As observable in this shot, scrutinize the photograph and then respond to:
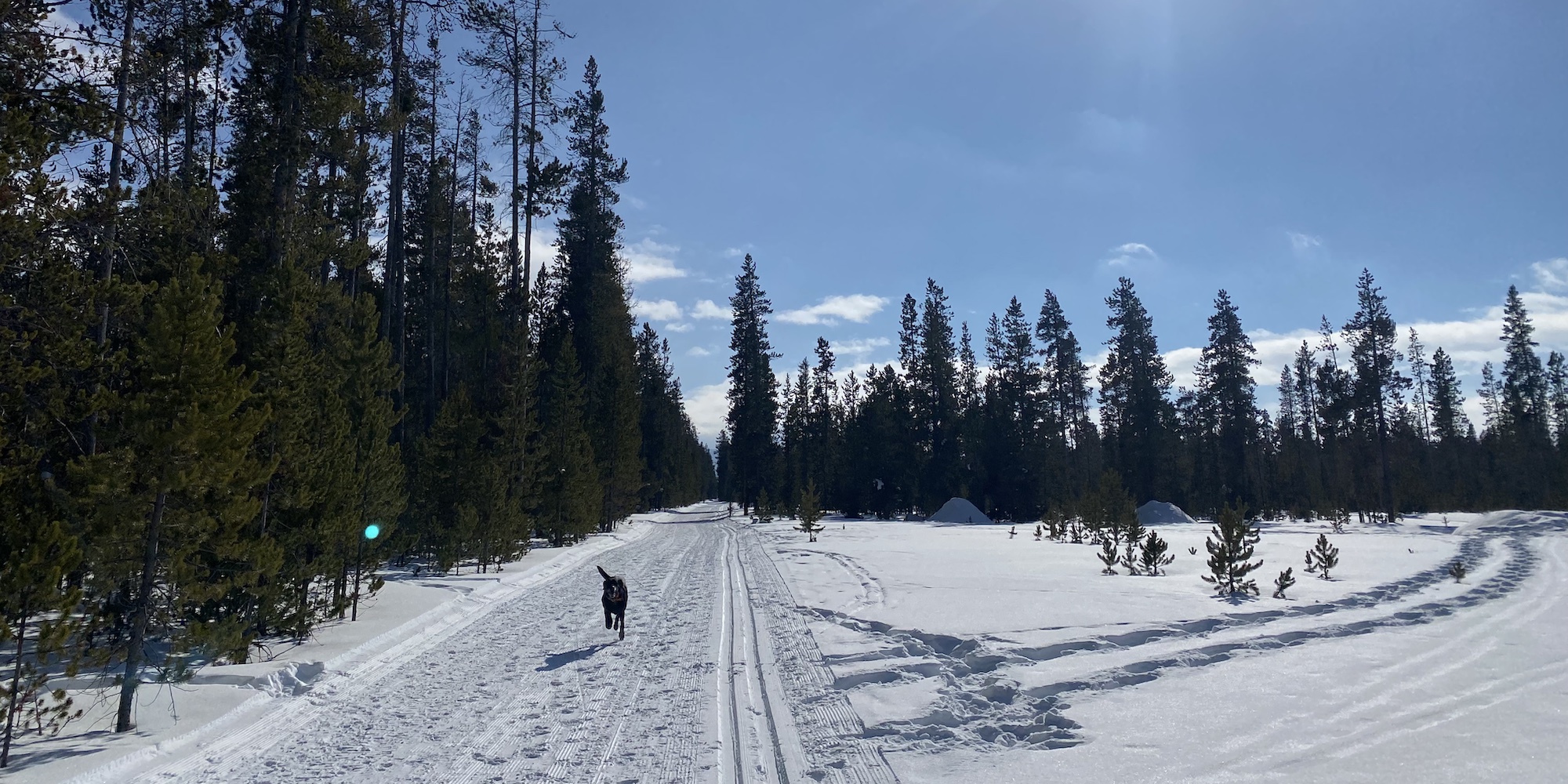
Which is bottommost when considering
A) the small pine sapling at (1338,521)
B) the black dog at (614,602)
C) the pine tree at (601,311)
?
the small pine sapling at (1338,521)

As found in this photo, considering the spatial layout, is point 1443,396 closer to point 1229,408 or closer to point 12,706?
point 1229,408

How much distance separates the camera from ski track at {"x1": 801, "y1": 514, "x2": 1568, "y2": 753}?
19.7ft

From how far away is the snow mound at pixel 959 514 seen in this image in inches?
1777

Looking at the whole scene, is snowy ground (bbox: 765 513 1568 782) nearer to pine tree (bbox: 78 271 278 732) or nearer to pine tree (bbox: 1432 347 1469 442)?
pine tree (bbox: 78 271 278 732)

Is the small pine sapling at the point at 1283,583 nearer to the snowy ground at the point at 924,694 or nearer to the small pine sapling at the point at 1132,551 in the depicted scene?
the snowy ground at the point at 924,694

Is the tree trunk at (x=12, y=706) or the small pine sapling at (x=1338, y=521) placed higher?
the tree trunk at (x=12, y=706)

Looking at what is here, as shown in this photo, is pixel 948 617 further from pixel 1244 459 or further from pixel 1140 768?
pixel 1244 459

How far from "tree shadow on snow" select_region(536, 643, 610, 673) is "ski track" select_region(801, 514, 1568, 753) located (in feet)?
10.5

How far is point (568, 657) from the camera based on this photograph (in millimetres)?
9297

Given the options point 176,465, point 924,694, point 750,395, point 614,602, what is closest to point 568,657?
point 614,602

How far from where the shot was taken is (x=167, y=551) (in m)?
6.60

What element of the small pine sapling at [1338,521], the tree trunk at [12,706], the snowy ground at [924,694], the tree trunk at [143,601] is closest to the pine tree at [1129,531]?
the snowy ground at [924,694]

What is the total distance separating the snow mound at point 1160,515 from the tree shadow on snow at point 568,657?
3748cm

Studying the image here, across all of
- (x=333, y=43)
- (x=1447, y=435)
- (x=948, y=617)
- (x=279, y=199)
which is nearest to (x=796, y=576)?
(x=948, y=617)
